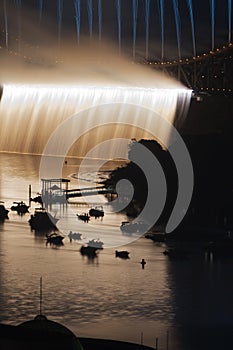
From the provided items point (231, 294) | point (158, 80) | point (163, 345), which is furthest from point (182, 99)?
point (163, 345)

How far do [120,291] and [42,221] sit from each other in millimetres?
4526

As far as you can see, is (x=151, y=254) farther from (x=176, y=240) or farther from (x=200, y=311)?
(x=200, y=311)

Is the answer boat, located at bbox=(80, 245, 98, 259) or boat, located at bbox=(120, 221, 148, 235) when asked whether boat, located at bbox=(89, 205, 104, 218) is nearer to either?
boat, located at bbox=(120, 221, 148, 235)

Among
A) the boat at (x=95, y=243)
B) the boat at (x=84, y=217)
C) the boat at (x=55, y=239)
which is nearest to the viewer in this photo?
the boat at (x=95, y=243)

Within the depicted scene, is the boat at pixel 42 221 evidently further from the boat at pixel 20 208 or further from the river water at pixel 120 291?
the boat at pixel 20 208

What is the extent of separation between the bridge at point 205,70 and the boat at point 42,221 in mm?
7454

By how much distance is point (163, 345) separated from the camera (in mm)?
8930

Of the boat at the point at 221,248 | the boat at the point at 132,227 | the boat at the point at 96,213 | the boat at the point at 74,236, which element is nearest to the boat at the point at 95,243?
the boat at the point at 74,236

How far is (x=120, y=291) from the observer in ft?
35.8

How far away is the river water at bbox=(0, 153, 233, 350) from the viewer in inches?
372

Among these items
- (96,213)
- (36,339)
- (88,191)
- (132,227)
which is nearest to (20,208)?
(96,213)

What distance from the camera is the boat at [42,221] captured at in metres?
15.0

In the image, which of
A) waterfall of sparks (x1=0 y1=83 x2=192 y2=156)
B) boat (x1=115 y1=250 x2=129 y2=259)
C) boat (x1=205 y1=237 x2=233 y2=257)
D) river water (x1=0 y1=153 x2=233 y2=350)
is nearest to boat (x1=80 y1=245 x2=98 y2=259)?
river water (x1=0 y1=153 x2=233 y2=350)

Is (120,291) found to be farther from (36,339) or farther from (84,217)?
(84,217)
